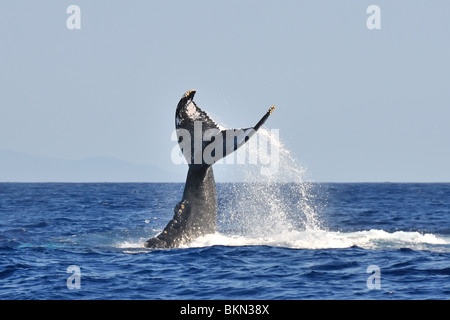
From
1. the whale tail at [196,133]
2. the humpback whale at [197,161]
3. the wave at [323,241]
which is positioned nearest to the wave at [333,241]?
the wave at [323,241]

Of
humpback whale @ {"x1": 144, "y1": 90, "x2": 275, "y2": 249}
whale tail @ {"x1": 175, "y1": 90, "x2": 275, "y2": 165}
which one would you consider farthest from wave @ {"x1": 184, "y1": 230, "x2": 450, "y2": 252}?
whale tail @ {"x1": 175, "y1": 90, "x2": 275, "y2": 165}

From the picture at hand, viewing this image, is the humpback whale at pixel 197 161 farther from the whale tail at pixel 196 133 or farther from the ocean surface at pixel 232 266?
the ocean surface at pixel 232 266

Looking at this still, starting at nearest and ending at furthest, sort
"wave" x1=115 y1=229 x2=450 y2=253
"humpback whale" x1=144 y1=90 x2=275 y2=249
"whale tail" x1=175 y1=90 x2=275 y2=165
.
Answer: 1. "humpback whale" x1=144 y1=90 x2=275 y2=249
2. "whale tail" x1=175 y1=90 x2=275 y2=165
3. "wave" x1=115 y1=229 x2=450 y2=253

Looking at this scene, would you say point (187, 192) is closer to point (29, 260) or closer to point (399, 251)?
point (29, 260)

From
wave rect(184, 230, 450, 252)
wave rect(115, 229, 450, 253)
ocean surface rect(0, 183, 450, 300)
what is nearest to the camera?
ocean surface rect(0, 183, 450, 300)

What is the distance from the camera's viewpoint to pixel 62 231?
21.7 m

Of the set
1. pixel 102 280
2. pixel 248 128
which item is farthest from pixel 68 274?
pixel 248 128

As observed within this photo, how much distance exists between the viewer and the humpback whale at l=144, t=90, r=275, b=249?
14.0 metres

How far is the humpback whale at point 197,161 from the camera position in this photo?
46.1 feet

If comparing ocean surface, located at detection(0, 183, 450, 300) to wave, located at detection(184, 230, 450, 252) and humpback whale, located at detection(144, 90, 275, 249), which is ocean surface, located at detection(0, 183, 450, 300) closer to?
wave, located at detection(184, 230, 450, 252)

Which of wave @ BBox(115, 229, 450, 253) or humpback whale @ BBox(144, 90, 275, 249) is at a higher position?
humpback whale @ BBox(144, 90, 275, 249)

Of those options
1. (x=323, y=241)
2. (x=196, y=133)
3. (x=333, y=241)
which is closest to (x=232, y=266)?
(x=196, y=133)
